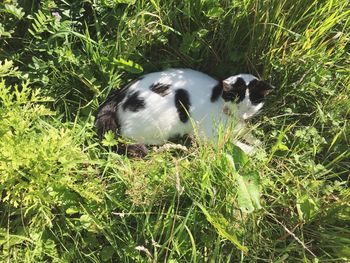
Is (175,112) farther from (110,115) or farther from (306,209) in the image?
(306,209)

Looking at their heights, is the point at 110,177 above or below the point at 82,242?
above

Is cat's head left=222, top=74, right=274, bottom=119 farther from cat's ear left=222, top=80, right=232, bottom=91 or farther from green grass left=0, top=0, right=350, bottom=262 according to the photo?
green grass left=0, top=0, right=350, bottom=262

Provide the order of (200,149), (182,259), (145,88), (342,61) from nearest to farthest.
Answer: (182,259) < (200,149) < (145,88) < (342,61)

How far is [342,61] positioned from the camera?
89.1 inches

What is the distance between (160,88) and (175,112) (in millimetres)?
153

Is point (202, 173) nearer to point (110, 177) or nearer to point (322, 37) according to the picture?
point (110, 177)

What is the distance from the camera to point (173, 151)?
7.04ft

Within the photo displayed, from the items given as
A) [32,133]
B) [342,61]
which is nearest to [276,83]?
[342,61]

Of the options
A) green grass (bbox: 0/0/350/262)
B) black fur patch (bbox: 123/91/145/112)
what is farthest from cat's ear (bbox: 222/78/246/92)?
black fur patch (bbox: 123/91/145/112)

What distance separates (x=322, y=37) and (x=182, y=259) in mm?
1421

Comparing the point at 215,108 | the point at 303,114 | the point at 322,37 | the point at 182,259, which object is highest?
the point at 322,37

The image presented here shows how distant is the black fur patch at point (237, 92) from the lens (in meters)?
2.11

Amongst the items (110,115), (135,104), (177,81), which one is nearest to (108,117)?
(110,115)

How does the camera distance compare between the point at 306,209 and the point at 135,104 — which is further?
the point at 135,104
